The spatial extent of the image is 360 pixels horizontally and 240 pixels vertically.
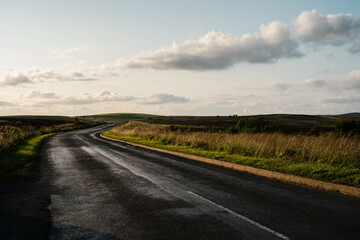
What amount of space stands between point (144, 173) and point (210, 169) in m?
2.83

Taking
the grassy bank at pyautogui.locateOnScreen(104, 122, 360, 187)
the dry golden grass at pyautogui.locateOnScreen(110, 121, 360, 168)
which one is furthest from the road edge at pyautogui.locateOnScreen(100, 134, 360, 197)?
the dry golden grass at pyautogui.locateOnScreen(110, 121, 360, 168)

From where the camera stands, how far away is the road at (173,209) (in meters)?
4.94

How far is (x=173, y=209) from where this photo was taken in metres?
6.30

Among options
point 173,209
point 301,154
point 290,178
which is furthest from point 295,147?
point 173,209

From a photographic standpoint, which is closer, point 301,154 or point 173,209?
point 173,209

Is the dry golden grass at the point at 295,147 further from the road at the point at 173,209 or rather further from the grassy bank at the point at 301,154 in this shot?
the road at the point at 173,209

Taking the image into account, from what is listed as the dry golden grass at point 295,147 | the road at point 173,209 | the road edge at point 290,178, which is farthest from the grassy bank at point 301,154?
the road at point 173,209

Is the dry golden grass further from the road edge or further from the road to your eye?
the road

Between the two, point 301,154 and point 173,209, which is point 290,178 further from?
point 173,209

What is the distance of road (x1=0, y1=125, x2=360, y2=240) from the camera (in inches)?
195

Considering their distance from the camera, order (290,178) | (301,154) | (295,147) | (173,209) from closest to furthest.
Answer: (173,209) < (290,178) < (301,154) < (295,147)

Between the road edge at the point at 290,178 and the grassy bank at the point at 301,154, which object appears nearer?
the road edge at the point at 290,178

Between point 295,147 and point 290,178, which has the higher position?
point 295,147

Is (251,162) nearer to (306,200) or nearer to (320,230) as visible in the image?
(306,200)
